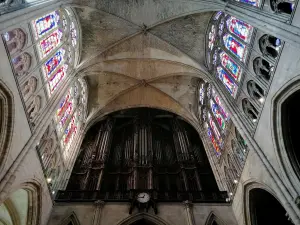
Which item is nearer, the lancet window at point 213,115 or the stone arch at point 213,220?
the stone arch at point 213,220

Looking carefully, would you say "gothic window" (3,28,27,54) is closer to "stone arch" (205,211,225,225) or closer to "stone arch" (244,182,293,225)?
"stone arch" (244,182,293,225)

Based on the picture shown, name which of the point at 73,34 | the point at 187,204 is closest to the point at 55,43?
the point at 73,34

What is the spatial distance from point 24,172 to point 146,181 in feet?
21.8

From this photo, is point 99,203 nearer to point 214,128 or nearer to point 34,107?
point 34,107

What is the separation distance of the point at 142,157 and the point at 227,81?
6.89 m

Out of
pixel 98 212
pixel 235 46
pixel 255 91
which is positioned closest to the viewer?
pixel 255 91

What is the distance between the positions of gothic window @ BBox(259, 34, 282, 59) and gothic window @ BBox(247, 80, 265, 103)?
126cm

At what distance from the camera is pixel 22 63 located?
831 centimetres

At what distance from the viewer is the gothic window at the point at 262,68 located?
801 centimetres

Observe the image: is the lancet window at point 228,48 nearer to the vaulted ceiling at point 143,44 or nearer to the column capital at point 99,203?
the vaulted ceiling at point 143,44

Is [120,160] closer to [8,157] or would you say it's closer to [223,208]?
[223,208]

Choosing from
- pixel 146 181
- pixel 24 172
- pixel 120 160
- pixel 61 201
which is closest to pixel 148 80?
pixel 120 160

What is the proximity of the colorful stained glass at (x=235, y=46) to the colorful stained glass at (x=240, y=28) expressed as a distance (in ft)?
1.01

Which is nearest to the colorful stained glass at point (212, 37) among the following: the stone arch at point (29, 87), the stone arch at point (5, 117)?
the stone arch at point (29, 87)
